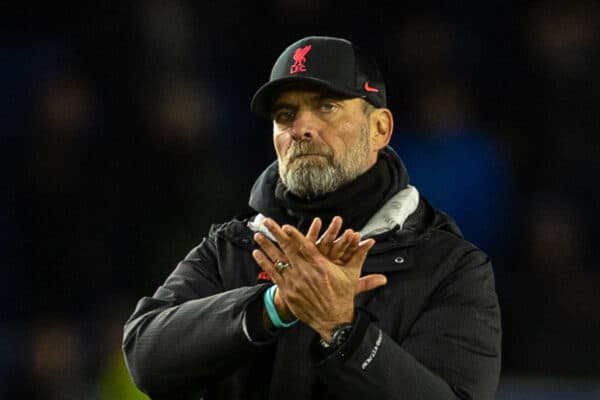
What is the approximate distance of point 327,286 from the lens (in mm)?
1396

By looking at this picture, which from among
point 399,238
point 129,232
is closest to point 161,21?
point 129,232

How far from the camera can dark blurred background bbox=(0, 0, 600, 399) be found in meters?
3.36

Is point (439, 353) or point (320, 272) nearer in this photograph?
point (320, 272)

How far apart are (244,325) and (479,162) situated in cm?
212

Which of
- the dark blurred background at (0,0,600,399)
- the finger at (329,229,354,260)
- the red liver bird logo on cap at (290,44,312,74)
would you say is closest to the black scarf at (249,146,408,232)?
the red liver bird logo on cap at (290,44,312,74)

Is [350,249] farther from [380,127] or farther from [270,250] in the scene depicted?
[380,127]

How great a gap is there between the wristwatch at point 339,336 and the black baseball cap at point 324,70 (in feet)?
1.57

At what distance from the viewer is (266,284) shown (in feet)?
5.16

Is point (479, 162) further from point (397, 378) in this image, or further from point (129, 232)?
point (397, 378)

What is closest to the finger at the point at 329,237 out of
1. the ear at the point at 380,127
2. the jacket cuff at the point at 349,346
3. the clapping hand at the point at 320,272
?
the clapping hand at the point at 320,272

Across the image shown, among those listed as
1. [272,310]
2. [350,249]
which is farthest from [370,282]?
[272,310]

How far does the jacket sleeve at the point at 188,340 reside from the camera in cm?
153

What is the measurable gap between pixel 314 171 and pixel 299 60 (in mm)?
197

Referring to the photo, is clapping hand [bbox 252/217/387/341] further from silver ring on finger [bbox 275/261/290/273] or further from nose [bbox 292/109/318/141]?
nose [bbox 292/109/318/141]
